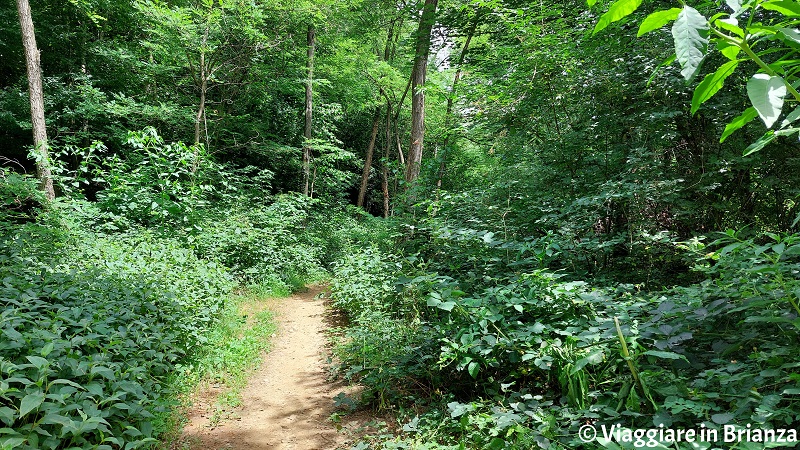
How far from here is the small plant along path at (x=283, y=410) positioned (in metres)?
3.53

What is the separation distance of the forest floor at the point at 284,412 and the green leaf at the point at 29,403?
4.76ft

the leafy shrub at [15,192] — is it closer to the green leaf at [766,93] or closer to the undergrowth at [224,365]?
the undergrowth at [224,365]

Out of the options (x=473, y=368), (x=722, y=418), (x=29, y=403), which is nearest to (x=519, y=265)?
(x=473, y=368)

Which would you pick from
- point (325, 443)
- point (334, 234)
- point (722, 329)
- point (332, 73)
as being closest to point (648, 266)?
point (722, 329)

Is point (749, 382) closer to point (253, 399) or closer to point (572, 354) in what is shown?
point (572, 354)

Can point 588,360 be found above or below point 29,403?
above

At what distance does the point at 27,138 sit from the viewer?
1277cm

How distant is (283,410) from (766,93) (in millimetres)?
4470

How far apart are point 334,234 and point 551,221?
35.8 ft

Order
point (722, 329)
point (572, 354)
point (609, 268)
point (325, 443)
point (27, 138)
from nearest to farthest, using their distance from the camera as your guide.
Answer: point (722, 329)
point (572, 354)
point (325, 443)
point (609, 268)
point (27, 138)

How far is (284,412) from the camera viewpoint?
4090 mm

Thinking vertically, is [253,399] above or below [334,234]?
below

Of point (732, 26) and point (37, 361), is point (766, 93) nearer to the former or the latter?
point (732, 26)

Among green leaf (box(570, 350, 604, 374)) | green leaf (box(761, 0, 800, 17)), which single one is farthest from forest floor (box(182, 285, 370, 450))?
green leaf (box(761, 0, 800, 17))
